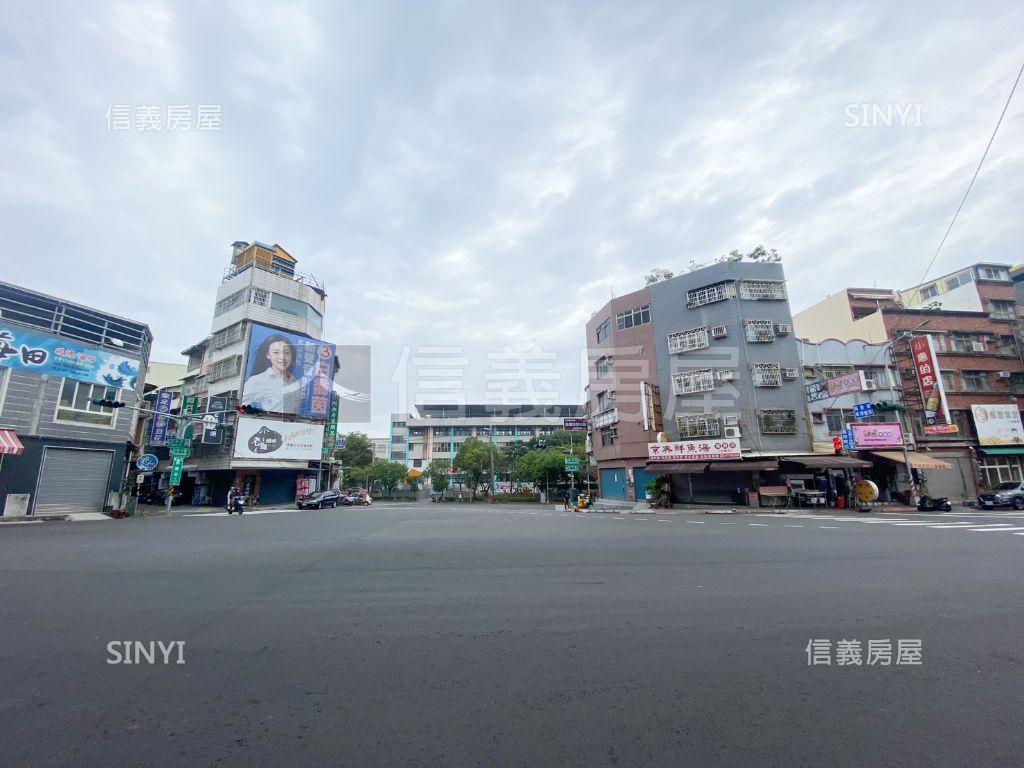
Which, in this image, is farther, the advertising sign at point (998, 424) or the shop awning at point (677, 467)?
the advertising sign at point (998, 424)

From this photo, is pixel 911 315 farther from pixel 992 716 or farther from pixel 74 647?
pixel 74 647

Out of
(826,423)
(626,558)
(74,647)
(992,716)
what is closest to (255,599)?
(74,647)

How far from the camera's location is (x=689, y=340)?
27547 millimetres

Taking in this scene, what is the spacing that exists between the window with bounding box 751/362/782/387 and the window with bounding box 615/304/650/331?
24.2 ft

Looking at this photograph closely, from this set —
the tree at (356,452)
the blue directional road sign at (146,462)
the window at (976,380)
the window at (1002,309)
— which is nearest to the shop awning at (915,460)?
the window at (976,380)

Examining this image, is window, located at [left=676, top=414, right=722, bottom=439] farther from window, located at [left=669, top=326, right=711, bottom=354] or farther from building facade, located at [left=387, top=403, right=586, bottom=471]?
building facade, located at [left=387, top=403, right=586, bottom=471]

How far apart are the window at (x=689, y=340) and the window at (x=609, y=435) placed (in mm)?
6618

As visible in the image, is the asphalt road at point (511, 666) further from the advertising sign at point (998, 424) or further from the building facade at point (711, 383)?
the advertising sign at point (998, 424)

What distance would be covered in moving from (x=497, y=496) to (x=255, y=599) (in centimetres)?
4490

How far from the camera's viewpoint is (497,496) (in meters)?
49.3

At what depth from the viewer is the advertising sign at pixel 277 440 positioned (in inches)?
1280

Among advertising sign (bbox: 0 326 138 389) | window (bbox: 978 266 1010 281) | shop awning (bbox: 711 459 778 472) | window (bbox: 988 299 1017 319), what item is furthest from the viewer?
window (bbox: 978 266 1010 281)

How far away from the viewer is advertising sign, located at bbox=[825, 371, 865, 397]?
2231 centimetres

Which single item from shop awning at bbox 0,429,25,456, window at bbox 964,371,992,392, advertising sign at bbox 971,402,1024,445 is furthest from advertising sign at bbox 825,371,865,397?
shop awning at bbox 0,429,25,456
